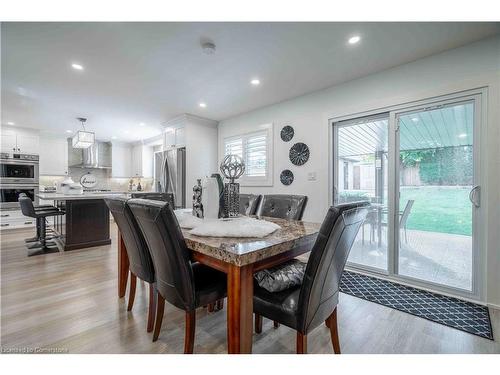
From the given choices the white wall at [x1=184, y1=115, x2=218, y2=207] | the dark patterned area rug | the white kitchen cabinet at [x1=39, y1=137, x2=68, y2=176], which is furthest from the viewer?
the white kitchen cabinet at [x1=39, y1=137, x2=68, y2=176]

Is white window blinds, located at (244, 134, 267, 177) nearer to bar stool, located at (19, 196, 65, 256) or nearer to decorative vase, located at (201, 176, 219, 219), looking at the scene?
decorative vase, located at (201, 176, 219, 219)

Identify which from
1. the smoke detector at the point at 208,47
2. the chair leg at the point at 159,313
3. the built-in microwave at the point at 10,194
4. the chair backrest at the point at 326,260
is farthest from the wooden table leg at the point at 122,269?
the built-in microwave at the point at 10,194

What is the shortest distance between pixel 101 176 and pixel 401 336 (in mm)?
8003

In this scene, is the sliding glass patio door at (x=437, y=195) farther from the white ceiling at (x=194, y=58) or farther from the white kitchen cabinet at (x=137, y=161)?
the white kitchen cabinet at (x=137, y=161)

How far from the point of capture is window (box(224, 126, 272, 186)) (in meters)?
3.87

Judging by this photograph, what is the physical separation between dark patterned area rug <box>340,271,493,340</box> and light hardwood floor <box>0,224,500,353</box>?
8cm

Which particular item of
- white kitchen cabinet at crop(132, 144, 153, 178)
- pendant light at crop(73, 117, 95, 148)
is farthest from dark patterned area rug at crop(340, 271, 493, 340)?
white kitchen cabinet at crop(132, 144, 153, 178)

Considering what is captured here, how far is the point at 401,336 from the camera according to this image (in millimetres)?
1623

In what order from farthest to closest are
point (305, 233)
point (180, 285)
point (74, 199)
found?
point (74, 199), point (305, 233), point (180, 285)

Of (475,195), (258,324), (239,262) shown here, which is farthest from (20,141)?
(475,195)

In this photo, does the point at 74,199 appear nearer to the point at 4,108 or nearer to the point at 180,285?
the point at 4,108

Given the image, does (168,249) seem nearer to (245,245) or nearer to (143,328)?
(245,245)

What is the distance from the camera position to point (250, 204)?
2.52m
